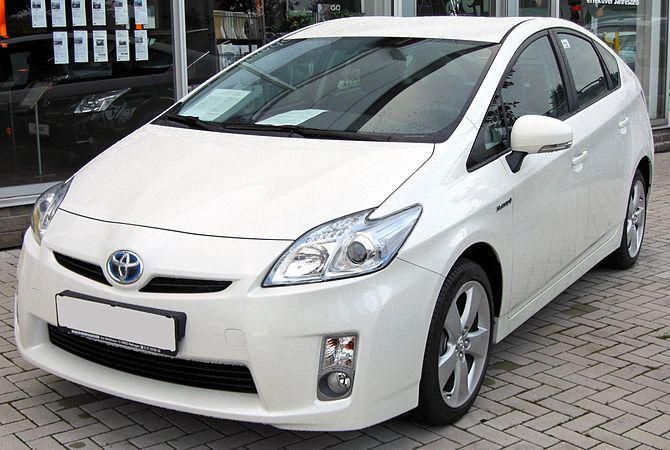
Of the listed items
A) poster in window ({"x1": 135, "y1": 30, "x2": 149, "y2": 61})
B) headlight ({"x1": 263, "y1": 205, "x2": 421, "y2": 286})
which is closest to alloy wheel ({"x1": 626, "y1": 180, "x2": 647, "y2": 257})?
headlight ({"x1": 263, "y1": 205, "x2": 421, "y2": 286})

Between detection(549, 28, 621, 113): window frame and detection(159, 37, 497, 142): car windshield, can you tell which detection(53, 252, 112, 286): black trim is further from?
detection(549, 28, 621, 113): window frame

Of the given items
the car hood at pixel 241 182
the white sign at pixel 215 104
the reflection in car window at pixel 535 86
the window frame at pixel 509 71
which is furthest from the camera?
the white sign at pixel 215 104

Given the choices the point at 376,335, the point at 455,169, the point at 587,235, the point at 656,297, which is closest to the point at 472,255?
the point at 455,169

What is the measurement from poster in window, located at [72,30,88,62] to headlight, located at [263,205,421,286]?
449 cm

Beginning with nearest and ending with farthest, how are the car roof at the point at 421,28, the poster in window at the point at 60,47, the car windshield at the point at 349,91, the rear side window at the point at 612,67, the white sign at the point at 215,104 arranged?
1. the car windshield at the point at 349,91
2. the white sign at the point at 215,104
3. the car roof at the point at 421,28
4. the rear side window at the point at 612,67
5. the poster in window at the point at 60,47

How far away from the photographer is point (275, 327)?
3.29 metres

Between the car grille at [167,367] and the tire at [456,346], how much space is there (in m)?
0.73

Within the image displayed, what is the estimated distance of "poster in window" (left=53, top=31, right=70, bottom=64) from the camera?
7184mm

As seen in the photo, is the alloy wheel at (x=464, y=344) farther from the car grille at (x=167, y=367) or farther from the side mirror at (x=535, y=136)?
the car grille at (x=167, y=367)

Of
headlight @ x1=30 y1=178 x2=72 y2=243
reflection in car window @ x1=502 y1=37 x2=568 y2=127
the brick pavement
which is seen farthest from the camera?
reflection in car window @ x1=502 y1=37 x2=568 y2=127

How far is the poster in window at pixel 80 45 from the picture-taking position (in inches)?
287

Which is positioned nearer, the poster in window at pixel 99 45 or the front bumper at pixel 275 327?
the front bumper at pixel 275 327

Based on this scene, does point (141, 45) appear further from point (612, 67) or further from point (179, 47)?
point (612, 67)

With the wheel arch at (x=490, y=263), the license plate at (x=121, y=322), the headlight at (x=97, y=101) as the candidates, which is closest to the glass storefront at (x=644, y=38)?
the headlight at (x=97, y=101)
